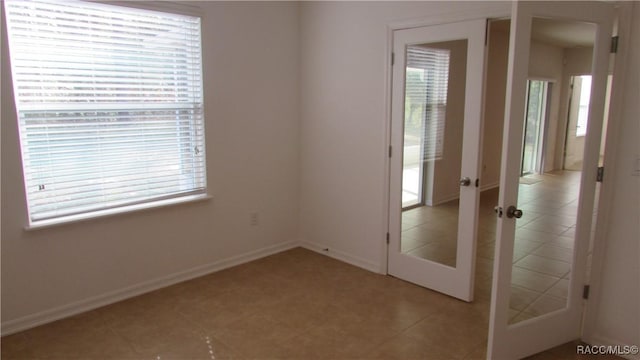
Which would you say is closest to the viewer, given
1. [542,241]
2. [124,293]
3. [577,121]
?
[577,121]

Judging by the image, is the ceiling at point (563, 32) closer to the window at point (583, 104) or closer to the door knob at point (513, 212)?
the window at point (583, 104)

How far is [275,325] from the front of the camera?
10.1 ft

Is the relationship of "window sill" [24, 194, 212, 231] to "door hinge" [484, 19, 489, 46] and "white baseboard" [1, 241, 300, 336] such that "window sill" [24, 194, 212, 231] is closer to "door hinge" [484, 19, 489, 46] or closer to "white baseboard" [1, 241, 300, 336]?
"white baseboard" [1, 241, 300, 336]

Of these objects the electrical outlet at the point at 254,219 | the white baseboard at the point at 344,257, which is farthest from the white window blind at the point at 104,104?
the white baseboard at the point at 344,257

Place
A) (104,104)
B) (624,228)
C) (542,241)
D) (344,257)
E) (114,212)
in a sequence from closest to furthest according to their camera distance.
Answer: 1. (624,228)
2. (542,241)
3. (104,104)
4. (114,212)
5. (344,257)

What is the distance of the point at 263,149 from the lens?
4242mm

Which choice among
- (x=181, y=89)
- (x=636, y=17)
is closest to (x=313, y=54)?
(x=181, y=89)

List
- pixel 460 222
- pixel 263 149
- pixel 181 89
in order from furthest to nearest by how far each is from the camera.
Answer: pixel 263 149 → pixel 181 89 → pixel 460 222

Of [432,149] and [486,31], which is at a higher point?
[486,31]

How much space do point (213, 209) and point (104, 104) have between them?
1.24 meters

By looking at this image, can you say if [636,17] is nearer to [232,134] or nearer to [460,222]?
[460,222]

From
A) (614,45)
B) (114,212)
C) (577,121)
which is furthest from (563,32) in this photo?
(114,212)

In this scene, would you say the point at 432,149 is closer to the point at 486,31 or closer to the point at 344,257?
the point at 486,31

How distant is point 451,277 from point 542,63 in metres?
1.68
